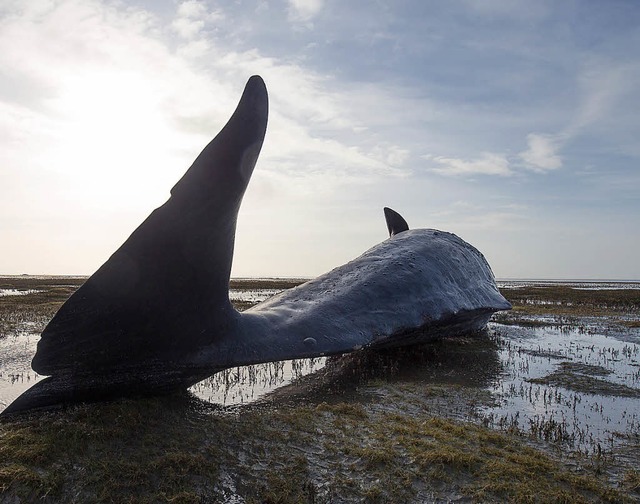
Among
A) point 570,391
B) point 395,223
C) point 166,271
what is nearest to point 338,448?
point 166,271

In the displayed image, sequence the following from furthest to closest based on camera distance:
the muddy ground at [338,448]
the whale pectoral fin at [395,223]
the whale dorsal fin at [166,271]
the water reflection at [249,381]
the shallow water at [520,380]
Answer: the whale pectoral fin at [395,223]
the water reflection at [249,381]
the shallow water at [520,380]
the muddy ground at [338,448]
the whale dorsal fin at [166,271]

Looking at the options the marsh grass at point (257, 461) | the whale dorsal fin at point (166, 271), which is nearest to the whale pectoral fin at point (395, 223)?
the marsh grass at point (257, 461)

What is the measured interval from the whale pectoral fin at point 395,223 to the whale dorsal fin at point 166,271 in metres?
10.3

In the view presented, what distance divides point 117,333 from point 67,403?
135 centimetres

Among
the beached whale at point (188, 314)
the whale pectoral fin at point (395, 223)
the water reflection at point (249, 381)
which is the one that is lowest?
the water reflection at point (249, 381)

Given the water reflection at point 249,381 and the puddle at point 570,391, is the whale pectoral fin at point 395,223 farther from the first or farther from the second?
the water reflection at point 249,381

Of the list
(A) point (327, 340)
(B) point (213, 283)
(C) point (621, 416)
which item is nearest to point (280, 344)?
(A) point (327, 340)

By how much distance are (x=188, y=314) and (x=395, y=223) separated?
34.9 feet

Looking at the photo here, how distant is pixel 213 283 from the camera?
17.4ft

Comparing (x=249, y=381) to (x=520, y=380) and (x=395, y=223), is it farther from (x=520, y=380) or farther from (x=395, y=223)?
(x=395, y=223)

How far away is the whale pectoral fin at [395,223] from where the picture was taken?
49.0 feet

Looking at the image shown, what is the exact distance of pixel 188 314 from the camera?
5.28 meters

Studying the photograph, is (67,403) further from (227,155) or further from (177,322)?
(227,155)

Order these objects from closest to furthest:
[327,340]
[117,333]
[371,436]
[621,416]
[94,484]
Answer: [94,484] < [117,333] < [371,436] < [327,340] < [621,416]
